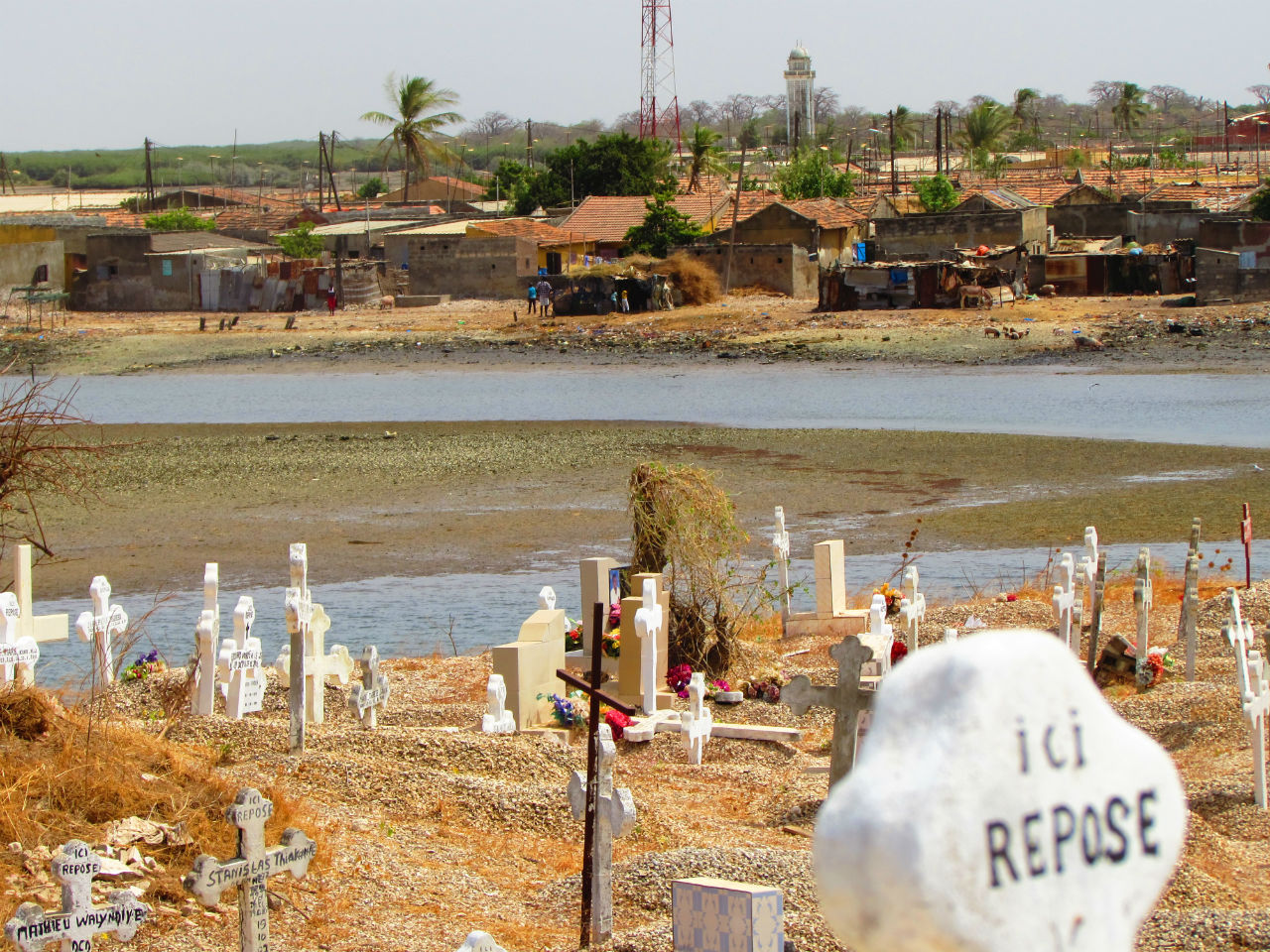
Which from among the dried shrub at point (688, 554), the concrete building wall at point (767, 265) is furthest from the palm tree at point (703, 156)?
the dried shrub at point (688, 554)

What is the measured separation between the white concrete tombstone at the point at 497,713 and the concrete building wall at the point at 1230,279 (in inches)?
1658

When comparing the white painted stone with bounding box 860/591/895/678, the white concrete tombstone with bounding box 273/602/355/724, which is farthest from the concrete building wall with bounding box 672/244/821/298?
the white concrete tombstone with bounding box 273/602/355/724

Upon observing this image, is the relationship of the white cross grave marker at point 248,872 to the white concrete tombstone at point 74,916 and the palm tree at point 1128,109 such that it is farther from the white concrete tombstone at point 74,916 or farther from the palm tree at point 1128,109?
the palm tree at point 1128,109

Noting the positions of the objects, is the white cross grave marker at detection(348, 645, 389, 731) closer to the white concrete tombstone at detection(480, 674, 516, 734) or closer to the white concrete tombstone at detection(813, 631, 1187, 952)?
the white concrete tombstone at detection(480, 674, 516, 734)

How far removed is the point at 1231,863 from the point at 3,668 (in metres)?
7.36

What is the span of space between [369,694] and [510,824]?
2.25 m

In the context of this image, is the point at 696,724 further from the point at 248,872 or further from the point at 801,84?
the point at 801,84

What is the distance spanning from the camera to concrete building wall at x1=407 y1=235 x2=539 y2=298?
59.2 m

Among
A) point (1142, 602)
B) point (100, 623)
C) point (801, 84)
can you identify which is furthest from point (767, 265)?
point (801, 84)

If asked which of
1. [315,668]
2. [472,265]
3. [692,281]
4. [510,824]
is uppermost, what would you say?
[472,265]

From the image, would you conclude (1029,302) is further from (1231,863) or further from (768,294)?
(1231,863)

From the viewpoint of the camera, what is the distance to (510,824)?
8398 mm

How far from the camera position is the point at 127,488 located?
2536 centimetres

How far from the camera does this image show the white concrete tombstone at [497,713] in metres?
9.97
